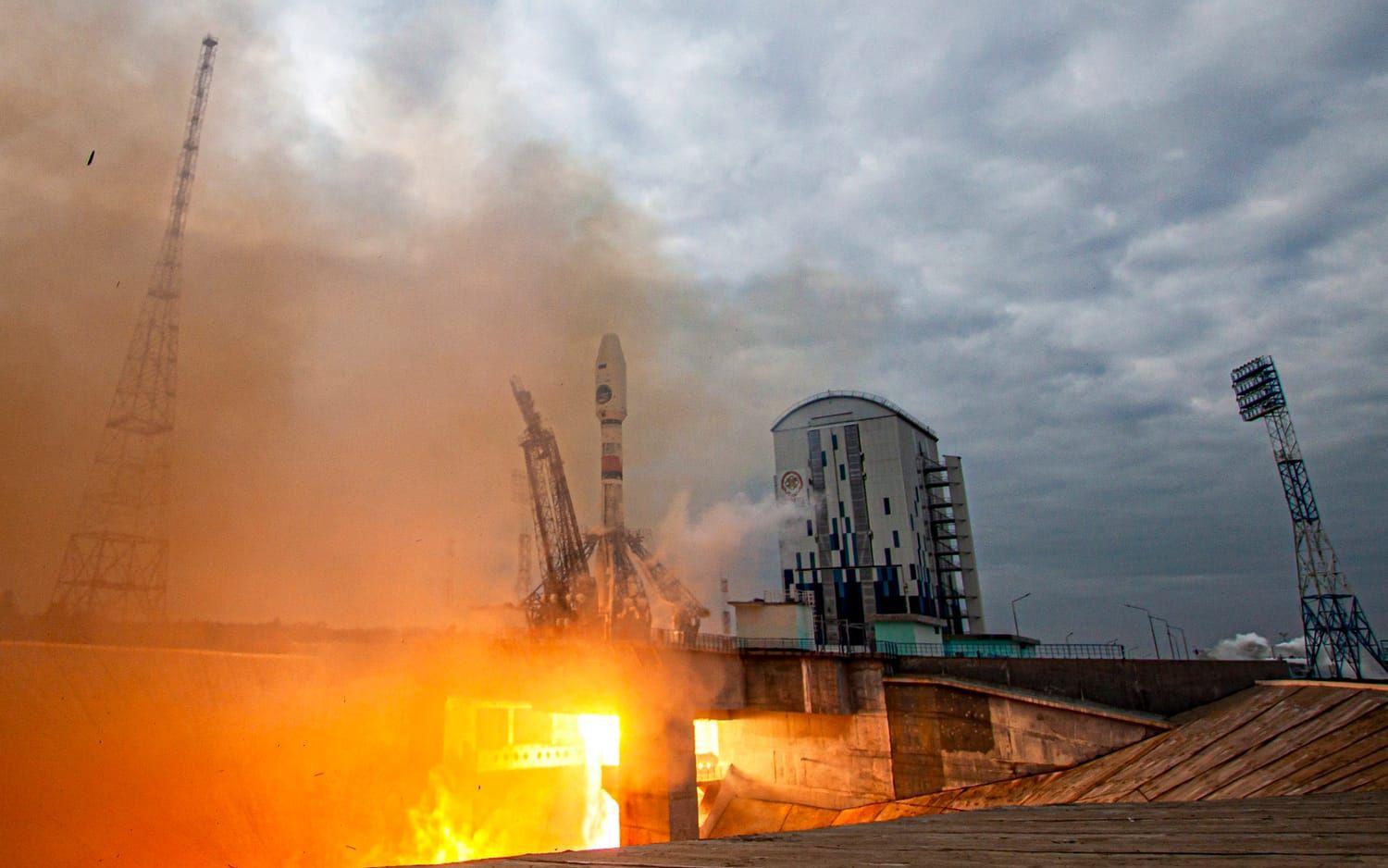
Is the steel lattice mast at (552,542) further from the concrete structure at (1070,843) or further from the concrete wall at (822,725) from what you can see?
the concrete structure at (1070,843)

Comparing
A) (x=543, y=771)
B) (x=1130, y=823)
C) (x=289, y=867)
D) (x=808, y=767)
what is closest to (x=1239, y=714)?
(x=808, y=767)

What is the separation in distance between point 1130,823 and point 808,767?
35.2 meters

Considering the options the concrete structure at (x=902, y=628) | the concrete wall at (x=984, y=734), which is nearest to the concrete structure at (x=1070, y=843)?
the concrete wall at (x=984, y=734)

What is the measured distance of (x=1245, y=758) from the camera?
20656 mm

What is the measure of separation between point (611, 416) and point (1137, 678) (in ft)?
132

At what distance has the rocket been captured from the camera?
57625mm

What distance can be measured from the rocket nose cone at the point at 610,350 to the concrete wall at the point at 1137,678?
3659 centimetres

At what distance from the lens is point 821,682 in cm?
3822

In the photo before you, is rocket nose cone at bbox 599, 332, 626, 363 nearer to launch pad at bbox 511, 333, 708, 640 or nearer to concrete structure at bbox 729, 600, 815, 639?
launch pad at bbox 511, 333, 708, 640

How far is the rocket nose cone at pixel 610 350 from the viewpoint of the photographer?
59.9 meters

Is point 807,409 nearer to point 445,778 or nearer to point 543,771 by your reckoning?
point 543,771

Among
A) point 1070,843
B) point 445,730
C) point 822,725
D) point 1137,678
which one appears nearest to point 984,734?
point 1137,678

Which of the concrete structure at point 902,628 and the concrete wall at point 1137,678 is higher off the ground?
the concrete structure at point 902,628

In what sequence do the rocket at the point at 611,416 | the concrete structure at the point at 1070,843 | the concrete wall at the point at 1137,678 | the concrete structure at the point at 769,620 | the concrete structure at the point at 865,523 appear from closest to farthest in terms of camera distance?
the concrete structure at the point at 1070,843 → the concrete wall at the point at 1137,678 → the concrete structure at the point at 769,620 → the rocket at the point at 611,416 → the concrete structure at the point at 865,523
